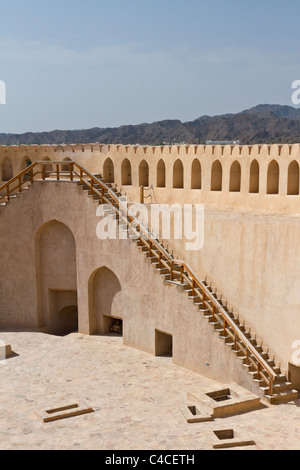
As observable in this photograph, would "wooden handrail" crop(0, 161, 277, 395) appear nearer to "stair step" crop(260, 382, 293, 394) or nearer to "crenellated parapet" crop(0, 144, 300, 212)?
"stair step" crop(260, 382, 293, 394)

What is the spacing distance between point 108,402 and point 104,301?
5915mm

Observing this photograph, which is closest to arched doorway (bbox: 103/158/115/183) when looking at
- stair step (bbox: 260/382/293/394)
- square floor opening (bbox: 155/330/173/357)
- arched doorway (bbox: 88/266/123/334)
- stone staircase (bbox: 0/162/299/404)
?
stone staircase (bbox: 0/162/299/404)

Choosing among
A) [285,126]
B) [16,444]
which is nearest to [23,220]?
[16,444]

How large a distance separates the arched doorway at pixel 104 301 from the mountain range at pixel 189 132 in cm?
5960

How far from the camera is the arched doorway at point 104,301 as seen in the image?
18109 mm

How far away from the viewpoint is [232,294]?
Answer: 14711 mm

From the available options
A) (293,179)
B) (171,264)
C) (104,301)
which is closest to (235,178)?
(293,179)

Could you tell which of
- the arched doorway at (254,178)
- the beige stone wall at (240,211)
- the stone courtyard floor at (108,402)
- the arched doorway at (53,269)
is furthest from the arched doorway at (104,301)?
the arched doorway at (254,178)

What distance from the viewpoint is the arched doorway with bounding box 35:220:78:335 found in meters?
19.1

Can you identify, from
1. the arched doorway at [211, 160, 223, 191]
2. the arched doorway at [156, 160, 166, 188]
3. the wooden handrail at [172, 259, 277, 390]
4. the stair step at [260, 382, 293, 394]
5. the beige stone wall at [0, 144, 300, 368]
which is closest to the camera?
the stair step at [260, 382, 293, 394]

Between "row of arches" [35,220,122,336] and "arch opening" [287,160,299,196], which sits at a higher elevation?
"arch opening" [287,160,299,196]

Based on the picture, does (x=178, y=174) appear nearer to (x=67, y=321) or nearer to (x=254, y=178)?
(x=254, y=178)

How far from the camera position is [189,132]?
3775 inches

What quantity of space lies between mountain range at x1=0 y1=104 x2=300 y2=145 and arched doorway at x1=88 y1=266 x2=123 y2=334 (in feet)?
196
